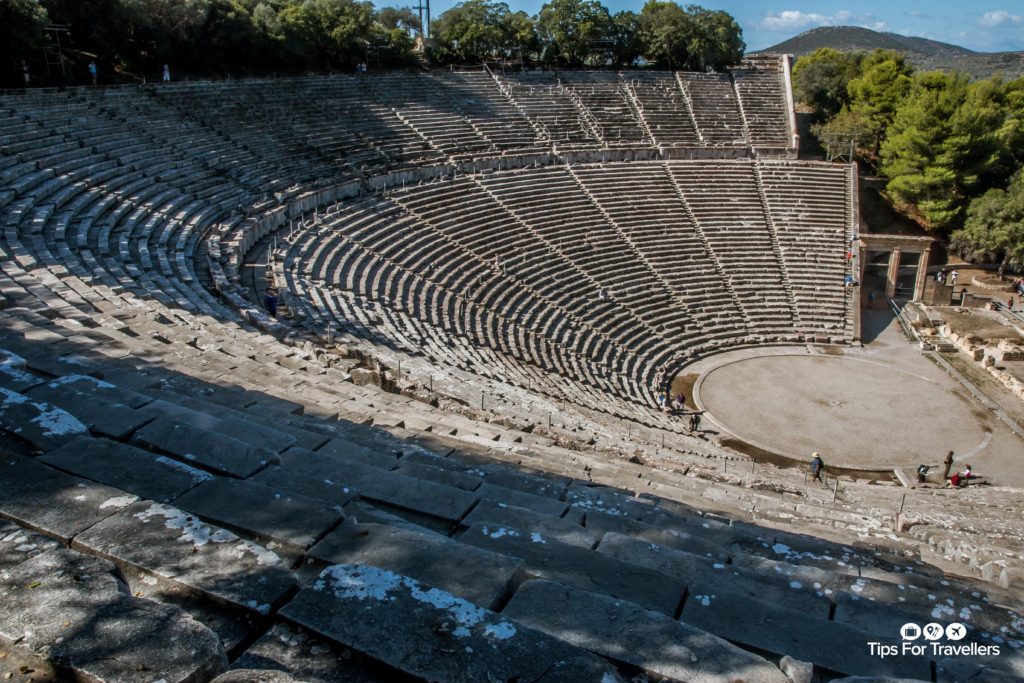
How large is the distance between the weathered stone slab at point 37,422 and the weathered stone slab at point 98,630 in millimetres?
1404

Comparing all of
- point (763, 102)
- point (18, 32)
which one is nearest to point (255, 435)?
point (18, 32)

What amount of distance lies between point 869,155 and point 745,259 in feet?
55.8

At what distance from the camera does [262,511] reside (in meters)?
3.08

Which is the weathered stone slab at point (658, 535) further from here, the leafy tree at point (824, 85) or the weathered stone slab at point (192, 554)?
the leafy tree at point (824, 85)

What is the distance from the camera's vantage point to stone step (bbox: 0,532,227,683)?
6.43 feet

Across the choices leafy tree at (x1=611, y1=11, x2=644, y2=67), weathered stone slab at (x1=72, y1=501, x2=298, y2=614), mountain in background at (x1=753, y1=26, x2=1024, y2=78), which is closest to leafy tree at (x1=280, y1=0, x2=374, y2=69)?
leafy tree at (x1=611, y1=11, x2=644, y2=67)

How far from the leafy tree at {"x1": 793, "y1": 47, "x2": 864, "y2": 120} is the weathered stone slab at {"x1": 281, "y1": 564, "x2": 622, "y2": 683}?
42.3 metres

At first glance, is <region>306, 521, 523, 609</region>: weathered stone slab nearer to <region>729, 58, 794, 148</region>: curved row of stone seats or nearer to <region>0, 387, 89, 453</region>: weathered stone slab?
<region>0, 387, 89, 453</region>: weathered stone slab

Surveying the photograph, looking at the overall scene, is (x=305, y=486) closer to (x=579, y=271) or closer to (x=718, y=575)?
(x=718, y=575)

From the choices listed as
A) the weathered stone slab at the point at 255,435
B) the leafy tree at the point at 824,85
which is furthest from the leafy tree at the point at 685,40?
the weathered stone slab at the point at 255,435

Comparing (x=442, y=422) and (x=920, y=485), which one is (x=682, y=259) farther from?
(x=442, y=422)

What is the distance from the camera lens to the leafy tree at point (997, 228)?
28.4 m

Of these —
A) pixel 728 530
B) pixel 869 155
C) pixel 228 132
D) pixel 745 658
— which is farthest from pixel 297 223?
pixel 869 155

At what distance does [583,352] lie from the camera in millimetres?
19562
